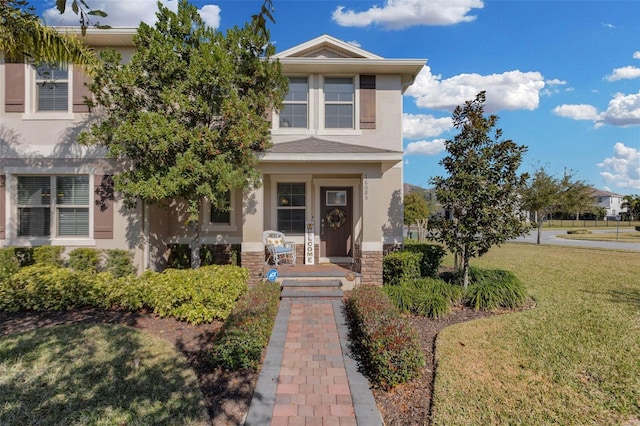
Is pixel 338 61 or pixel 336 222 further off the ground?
pixel 338 61

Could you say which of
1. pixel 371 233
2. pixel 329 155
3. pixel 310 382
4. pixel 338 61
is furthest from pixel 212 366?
pixel 338 61

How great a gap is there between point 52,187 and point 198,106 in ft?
18.2

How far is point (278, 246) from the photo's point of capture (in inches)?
372

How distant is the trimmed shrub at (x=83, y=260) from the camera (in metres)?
8.53

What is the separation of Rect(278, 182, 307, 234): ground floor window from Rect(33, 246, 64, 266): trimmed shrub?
240 inches

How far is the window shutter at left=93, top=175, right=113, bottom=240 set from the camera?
29.6 ft

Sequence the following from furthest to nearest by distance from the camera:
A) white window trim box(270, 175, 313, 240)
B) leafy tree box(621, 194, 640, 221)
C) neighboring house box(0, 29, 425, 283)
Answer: leafy tree box(621, 194, 640, 221)
white window trim box(270, 175, 313, 240)
neighboring house box(0, 29, 425, 283)

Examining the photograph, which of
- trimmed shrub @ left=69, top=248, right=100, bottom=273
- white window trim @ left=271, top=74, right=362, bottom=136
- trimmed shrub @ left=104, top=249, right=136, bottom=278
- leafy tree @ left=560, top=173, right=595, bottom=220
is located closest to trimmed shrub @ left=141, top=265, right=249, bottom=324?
trimmed shrub @ left=104, top=249, right=136, bottom=278

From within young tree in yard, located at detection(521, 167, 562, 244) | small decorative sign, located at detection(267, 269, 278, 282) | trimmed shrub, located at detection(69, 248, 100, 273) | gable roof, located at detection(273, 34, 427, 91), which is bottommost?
small decorative sign, located at detection(267, 269, 278, 282)

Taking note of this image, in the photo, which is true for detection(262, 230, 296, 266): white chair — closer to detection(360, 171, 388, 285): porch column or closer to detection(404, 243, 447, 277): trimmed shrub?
detection(360, 171, 388, 285): porch column

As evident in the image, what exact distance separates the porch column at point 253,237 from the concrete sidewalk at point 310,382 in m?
2.22

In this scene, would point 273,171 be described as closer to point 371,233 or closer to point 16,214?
point 371,233

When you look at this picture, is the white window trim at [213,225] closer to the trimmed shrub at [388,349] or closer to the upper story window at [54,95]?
the upper story window at [54,95]

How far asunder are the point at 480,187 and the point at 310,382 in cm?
585
